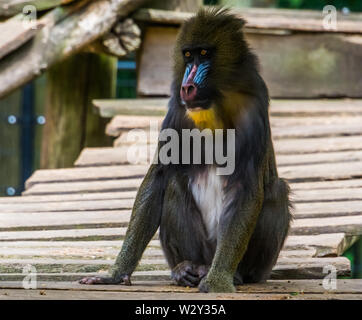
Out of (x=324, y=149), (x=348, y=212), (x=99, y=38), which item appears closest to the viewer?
(x=348, y=212)

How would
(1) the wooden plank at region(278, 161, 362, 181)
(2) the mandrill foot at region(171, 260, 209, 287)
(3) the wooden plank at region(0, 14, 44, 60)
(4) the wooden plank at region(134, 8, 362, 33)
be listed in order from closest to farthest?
(2) the mandrill foot at region(171, 260, 209, 287), (1) the wooden plank at region(278, 161, 362, 181), (3) the wooden plank at region(0, 14, 44, 60), (4) the wooden plank at region(134, 8, 362, 33)

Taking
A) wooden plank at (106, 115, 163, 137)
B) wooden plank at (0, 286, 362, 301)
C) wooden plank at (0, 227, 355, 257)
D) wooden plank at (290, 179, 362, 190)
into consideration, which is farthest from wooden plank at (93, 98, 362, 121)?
wooden plank at (0, 286, 362, 301)

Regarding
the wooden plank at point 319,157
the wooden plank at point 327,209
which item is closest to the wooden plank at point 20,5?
the wooden plank at point 319,157

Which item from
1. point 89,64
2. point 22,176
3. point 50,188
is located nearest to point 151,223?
point 50,188

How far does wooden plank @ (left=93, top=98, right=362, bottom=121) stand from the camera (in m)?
7.44

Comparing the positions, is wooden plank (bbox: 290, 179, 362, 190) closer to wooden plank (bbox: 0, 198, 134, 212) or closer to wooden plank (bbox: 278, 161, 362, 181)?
wooden plank (bbox: 278, 161, 362, 181)

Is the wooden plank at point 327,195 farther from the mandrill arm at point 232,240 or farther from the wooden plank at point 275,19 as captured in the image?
the wooden plank at point 275,19

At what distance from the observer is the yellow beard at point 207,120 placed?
172 inches

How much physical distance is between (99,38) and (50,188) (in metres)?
1.96

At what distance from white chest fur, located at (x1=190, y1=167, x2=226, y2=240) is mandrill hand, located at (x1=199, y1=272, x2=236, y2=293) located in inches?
13.5

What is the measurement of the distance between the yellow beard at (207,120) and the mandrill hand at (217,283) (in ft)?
2.28
